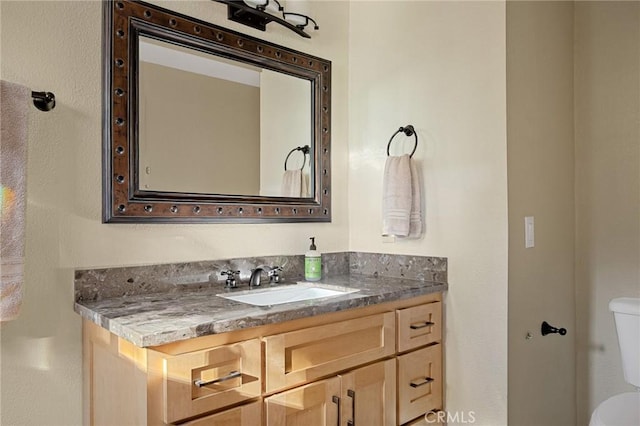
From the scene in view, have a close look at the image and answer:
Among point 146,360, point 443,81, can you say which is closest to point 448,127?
point 443,81

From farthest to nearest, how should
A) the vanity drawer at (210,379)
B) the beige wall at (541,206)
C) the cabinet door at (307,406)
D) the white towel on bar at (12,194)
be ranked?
the beige wall at (541,206)
the cabinet door at (307,406)
the white towel on bar at (12,194)
the vanity drawer at (210,379)

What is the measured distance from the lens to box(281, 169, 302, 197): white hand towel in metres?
2.03

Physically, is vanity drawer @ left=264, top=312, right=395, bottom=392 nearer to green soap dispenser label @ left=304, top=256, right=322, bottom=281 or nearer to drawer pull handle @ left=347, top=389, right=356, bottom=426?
drawer pull handle @ left=347, top=389, right=356, bottom=426

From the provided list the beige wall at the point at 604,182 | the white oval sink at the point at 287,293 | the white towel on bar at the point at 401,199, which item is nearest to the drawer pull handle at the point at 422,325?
the white oval sink at the point at 287,293

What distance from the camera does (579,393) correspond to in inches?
88.7

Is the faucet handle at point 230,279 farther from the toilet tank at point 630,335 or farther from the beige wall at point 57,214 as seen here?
the toilet tank at point 630,335

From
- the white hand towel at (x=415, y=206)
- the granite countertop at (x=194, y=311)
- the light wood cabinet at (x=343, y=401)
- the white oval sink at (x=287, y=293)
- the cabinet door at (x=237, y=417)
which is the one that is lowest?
the light wood cabinet at (x=343, y=401)

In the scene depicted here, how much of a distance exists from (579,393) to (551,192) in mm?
1053

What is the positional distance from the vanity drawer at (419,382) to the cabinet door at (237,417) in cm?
65

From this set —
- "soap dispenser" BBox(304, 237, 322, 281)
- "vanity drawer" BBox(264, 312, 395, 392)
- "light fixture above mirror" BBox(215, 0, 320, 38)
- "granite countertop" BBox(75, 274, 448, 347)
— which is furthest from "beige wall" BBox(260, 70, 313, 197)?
"vanity drawer" BBox(264, 312, 395, 392)

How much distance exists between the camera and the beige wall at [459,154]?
69.0 inches

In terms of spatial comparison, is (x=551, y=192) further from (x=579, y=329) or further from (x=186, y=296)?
(x=186, y=296)

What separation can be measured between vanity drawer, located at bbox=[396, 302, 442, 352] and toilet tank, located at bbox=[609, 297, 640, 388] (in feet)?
2.40

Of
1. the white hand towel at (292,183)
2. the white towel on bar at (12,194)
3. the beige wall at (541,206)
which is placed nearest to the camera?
the white towel on bar at (12,194)
